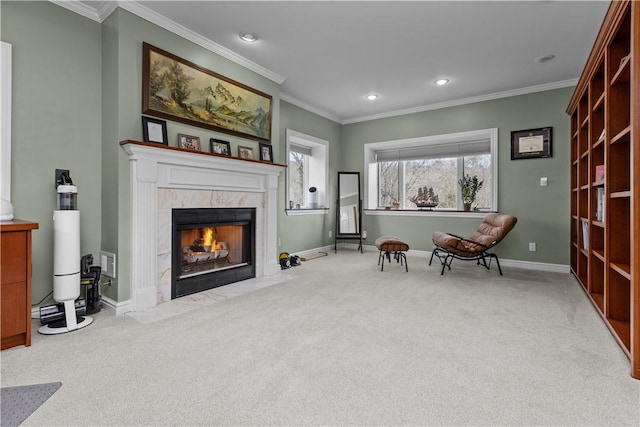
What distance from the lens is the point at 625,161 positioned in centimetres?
224

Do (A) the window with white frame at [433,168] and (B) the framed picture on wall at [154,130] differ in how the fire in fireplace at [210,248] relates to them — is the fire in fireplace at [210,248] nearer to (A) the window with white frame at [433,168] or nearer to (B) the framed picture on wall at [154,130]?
(B) the framed picture on wall at [154,130]

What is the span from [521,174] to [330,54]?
10.6 ft

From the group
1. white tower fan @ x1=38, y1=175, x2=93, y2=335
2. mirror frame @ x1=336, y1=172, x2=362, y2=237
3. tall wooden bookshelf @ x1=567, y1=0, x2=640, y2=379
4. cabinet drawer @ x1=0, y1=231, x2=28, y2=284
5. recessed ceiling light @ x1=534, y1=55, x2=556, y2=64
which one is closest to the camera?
tall wooden bookshelf @ x1=567, y1=0, x2=640, y2=379

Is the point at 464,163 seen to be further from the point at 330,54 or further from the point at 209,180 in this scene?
the point at 209,180

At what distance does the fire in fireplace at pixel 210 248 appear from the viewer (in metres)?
3.12

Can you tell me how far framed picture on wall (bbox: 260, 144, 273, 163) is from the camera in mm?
3969

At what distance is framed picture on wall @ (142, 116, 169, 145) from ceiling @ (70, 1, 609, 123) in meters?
0.89

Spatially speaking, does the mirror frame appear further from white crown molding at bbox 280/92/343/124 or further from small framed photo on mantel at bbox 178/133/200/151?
small framed photo on mantel at bbox 178/133/200/151

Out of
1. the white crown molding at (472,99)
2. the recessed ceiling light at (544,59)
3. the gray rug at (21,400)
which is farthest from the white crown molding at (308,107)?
the gray rug at (21,400)

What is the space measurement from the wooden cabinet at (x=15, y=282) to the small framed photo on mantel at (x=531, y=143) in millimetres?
5456

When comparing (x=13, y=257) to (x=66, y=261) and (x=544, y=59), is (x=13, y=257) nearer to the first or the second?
(x=66, y=261)

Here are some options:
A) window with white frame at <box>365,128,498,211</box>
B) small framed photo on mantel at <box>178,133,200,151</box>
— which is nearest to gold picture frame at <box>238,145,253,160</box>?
small framed photo on mantel at <box>178,133,200,151</box>

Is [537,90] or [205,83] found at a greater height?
[537,90]

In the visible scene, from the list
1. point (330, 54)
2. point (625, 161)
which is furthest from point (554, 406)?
point (330, 54)
